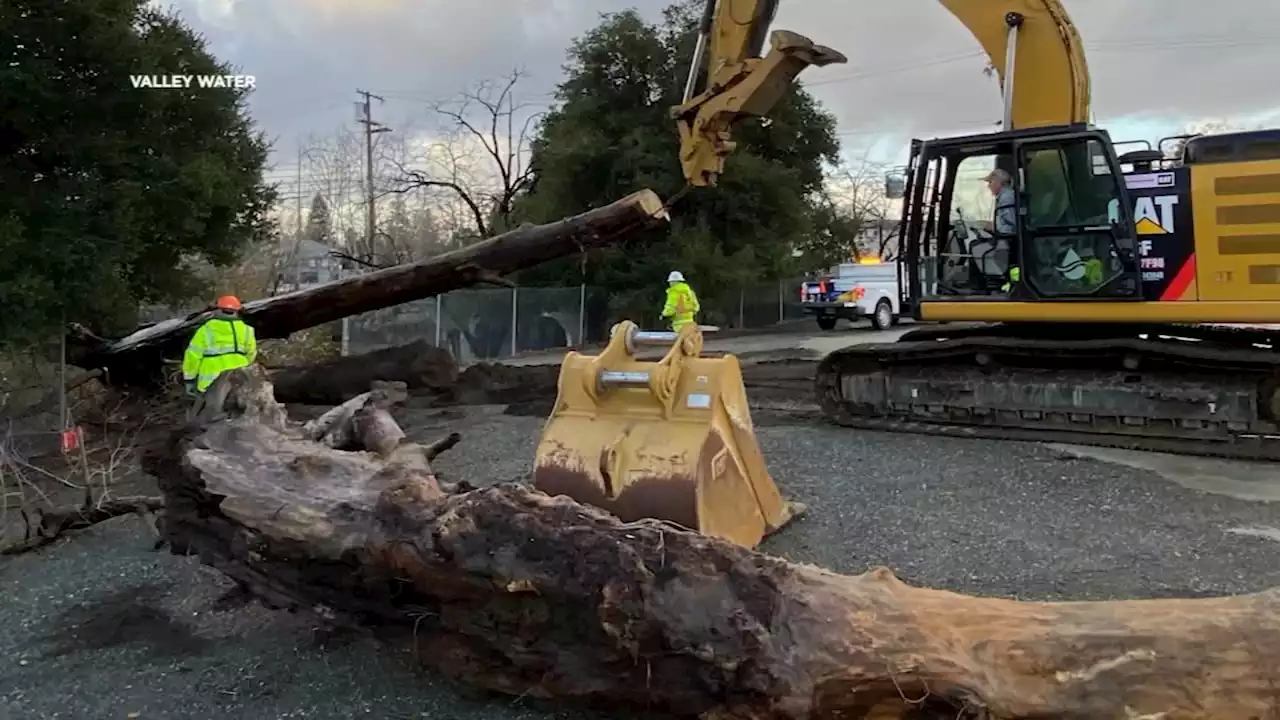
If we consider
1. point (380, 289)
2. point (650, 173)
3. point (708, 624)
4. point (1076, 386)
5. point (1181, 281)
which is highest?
point (650, 173)

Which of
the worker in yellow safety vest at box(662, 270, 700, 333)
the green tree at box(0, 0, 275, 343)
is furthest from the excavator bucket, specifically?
the worker in yellow safety vest at box(662, 270, 700, 333)

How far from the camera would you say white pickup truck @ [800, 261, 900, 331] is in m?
26.1

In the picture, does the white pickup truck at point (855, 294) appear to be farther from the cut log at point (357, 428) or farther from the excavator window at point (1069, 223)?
the cut log at point (357, 428)

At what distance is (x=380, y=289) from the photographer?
1095 centimetres

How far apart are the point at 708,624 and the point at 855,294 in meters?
23.5

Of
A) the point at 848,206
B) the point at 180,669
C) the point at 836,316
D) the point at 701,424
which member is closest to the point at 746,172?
the point at 836,316

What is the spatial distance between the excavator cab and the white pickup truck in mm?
16624

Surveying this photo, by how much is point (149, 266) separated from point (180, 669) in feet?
25.0

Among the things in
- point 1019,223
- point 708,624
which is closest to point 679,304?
point 1019,223

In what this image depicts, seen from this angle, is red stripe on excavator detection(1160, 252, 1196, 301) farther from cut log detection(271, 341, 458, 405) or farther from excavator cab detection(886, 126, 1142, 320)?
cut log detection(271, 341, 458, 405)

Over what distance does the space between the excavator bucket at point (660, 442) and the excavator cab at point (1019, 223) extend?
424 centimetres

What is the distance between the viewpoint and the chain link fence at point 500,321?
18.6 metres

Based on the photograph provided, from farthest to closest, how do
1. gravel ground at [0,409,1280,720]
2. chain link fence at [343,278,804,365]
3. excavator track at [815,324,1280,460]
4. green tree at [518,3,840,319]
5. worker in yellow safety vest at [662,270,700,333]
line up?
green tree at [518,3,840,319], chain link fence at [343,278,804,365], worker in yellow safety vest at [662,270,700,333], excavator track at [815,324,1280,460], gravel ground at [0,409,1280,720]

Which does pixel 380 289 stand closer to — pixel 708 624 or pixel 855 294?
pixel 708 624
